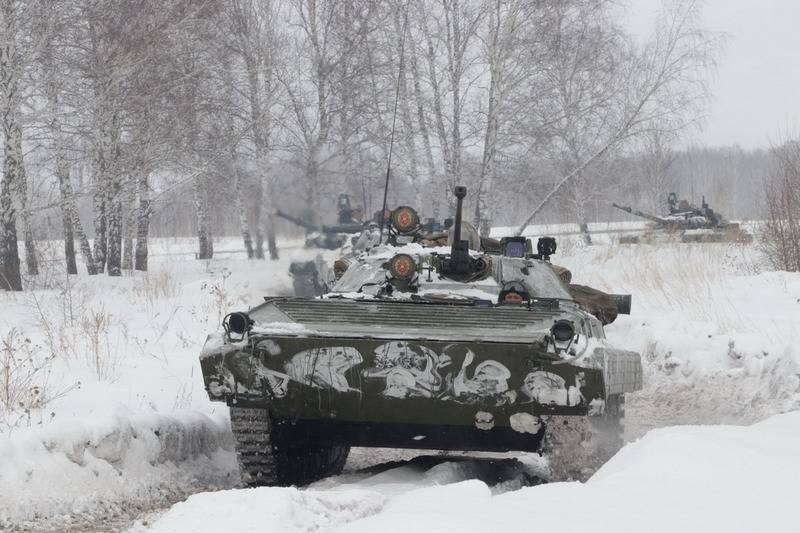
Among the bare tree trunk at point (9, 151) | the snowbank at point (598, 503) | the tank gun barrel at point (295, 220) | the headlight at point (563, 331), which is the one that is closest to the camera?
the snowbank at point (598, 503)

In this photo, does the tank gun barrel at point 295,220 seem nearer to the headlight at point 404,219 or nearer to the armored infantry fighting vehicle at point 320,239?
the armored infantry fighting vehicle at point 320,239

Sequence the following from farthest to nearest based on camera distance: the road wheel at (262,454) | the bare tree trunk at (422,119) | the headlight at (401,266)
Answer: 1. the bare tree trunk at (422,119)
2. the headlight at (401,266)
3. the road wheel at (262,454)

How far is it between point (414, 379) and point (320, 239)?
6.60 m

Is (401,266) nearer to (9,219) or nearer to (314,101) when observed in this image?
(9,219)

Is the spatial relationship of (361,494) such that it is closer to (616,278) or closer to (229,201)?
(616,278)

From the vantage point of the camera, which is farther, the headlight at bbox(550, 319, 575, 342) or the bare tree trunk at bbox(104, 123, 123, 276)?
the bare tree trunk at bbox(104, 123, 123, 276)

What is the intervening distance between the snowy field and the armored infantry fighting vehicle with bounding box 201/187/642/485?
0.32 metres

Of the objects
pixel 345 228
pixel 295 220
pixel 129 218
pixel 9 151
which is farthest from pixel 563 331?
pixel 129 218

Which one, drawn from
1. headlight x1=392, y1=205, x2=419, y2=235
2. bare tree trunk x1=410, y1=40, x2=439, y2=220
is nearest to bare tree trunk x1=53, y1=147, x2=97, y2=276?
bare tree trunk x1=410, y1=40, x2=439, y2=220

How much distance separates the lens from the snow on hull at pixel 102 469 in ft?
17.0

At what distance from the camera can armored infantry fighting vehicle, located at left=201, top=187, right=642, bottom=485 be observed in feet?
18.0

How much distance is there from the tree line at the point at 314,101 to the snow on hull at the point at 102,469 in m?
11.1

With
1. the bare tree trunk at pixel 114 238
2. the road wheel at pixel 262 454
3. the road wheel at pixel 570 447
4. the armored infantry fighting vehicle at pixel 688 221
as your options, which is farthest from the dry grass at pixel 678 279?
the bare tree trunk at pixel 114 238

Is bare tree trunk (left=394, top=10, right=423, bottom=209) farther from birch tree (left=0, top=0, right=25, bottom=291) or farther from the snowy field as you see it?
the snowy field
